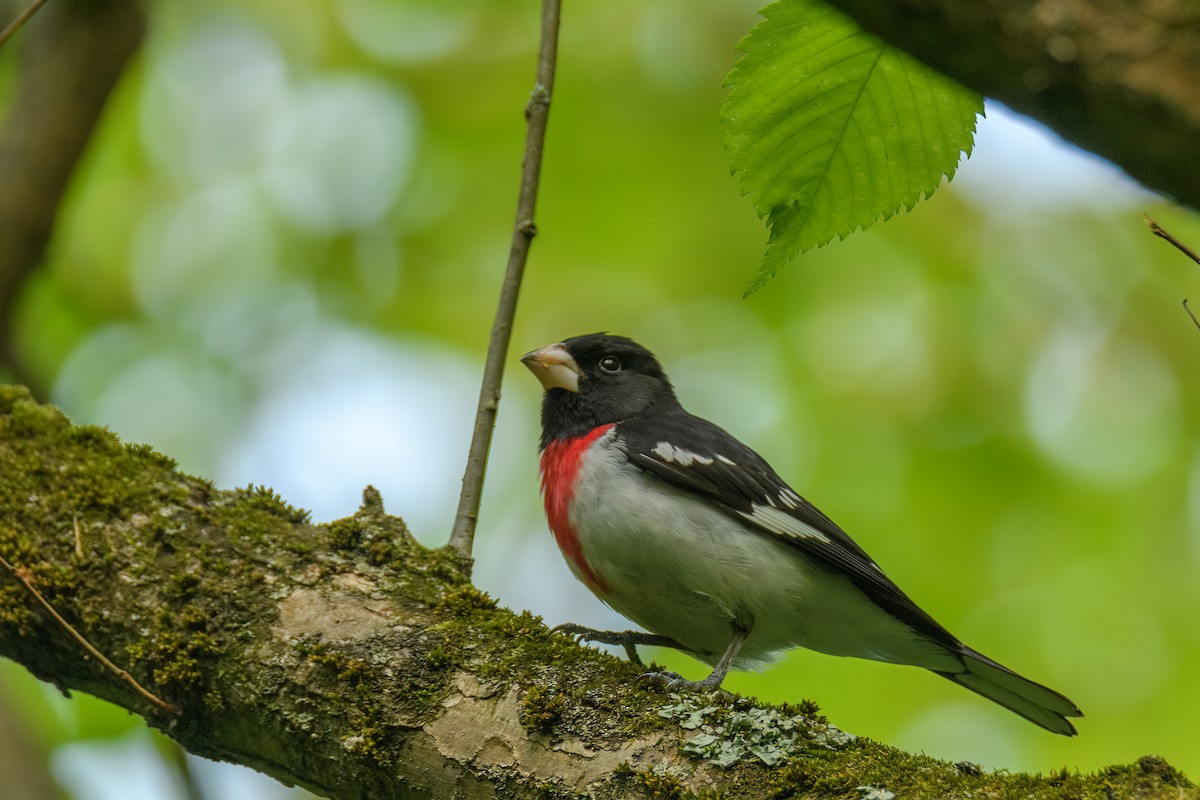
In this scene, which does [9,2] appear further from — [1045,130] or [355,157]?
[1045,130]

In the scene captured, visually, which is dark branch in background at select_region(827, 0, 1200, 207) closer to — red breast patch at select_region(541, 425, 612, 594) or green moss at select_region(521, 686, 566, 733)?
green moss at select_region(521, 686, 566, 733)

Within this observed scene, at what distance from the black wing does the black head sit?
455mm

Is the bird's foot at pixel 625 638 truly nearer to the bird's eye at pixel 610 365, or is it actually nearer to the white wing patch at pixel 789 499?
the white wing patch at pixel 789 499

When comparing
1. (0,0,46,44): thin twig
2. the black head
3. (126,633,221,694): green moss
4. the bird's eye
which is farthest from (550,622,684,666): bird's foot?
(0,0,46,44): thin twig

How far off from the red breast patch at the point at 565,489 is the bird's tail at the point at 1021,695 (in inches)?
58.7

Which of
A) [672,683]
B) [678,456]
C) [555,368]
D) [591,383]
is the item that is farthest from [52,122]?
[672,683]

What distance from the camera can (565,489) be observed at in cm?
426

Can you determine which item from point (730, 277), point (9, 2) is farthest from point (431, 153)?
point (9, 2)

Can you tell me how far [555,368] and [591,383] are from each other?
19 cm

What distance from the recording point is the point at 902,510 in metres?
7.11

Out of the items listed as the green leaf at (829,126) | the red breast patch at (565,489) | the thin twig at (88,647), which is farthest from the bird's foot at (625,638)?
the green leaf at (829,126)

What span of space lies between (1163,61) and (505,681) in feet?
7.31

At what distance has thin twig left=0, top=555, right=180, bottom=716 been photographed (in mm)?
2938

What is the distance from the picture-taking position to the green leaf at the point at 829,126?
7.64 ft
